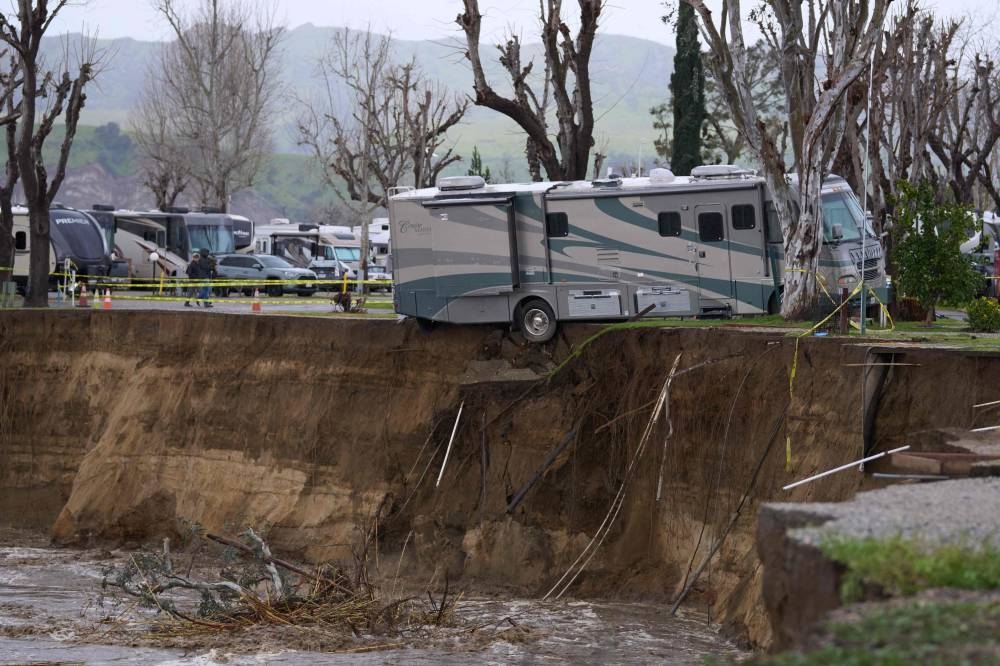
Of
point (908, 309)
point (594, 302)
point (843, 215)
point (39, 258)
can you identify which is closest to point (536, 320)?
point (594, 302)

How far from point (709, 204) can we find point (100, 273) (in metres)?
30.1

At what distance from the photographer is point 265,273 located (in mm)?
48500

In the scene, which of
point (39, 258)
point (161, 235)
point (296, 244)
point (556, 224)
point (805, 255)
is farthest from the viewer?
point (296, 244)

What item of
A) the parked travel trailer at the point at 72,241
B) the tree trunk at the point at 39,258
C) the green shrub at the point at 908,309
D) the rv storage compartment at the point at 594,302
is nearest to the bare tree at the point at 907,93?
the green shrub at the point at 908,309

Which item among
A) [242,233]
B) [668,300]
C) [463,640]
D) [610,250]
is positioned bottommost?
[463,640]

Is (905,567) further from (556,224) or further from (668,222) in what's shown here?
(556,224)

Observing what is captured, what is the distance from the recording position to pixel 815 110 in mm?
22922

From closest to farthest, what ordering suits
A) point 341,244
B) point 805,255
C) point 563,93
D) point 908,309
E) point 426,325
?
point 805,255, point 426,325, point 908,309, point 563,93, point 341,244

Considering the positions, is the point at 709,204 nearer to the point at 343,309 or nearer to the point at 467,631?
the point at 467,631

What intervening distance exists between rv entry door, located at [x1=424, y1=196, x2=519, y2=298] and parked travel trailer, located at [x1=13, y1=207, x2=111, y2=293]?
2480cm

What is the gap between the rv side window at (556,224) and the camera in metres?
24.2

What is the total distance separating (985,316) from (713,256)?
174 inches

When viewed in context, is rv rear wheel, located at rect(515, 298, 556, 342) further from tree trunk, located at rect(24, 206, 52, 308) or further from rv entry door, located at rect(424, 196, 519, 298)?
tree trunk, located at rect(24, 206, 52, 308)

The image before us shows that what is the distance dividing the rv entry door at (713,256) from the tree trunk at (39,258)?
1733 cm
